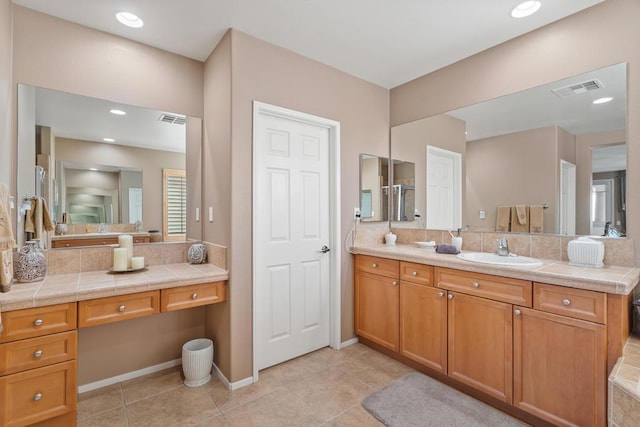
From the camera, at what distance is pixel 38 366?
1.61m

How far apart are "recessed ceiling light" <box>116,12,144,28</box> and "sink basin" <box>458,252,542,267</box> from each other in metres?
2.89

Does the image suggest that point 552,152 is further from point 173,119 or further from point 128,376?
point 128,376

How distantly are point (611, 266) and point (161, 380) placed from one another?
10.7ft

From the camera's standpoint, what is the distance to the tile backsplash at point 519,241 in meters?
1.90

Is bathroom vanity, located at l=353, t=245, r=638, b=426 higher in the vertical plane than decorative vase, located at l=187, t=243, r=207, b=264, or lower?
lower

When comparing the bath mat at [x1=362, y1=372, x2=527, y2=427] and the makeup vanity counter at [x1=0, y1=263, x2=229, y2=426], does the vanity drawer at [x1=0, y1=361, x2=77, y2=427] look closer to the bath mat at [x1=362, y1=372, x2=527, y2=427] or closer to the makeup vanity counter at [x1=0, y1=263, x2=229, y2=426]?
the makeup vanity counter at [x1=0, y1=263, x2=229, y2=426]

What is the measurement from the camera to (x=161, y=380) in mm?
2359

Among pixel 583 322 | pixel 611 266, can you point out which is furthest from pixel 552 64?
pixel 583 322

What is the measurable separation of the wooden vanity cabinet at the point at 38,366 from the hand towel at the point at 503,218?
3045 mm

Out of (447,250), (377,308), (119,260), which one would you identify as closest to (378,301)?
(377,308)

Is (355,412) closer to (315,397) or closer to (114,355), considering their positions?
(315,397)

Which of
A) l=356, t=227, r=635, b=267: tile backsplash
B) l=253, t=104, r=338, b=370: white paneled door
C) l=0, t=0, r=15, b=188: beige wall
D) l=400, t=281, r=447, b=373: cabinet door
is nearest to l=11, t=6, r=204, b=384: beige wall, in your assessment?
l=0, t=0, r=15, b=188: beige wall

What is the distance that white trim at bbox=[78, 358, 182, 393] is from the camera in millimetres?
2205

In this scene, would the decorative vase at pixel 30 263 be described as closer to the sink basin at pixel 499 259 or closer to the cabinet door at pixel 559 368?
the sink basin at pixel 499 259
